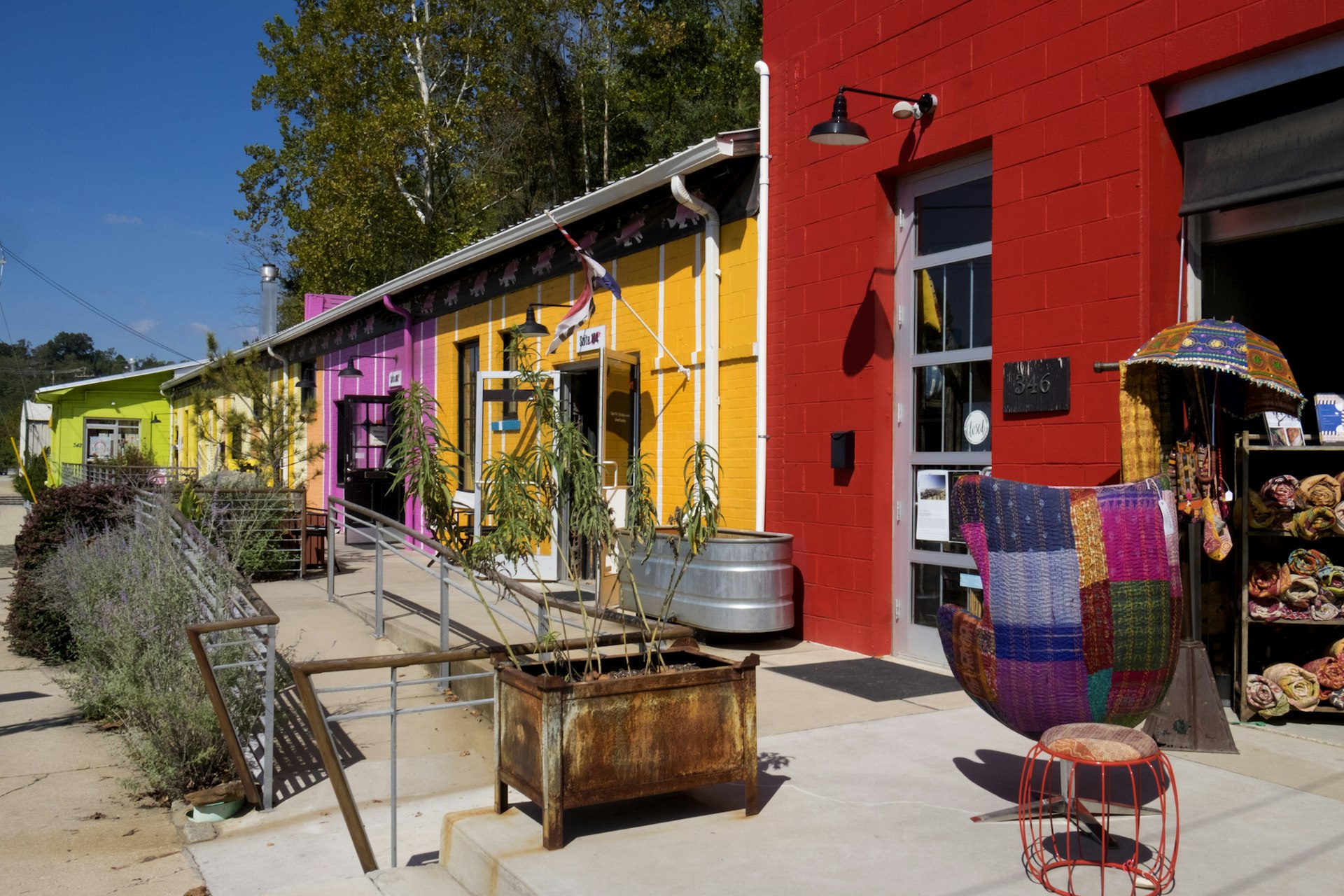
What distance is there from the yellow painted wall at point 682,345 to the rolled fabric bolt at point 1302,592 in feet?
13.6

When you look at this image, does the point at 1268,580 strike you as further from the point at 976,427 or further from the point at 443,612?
the point at 443,612

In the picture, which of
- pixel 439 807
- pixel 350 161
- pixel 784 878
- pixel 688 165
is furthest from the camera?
pixel 350 161

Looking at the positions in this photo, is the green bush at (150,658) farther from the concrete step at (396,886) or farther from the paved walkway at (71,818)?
the concrete step at (396,886)

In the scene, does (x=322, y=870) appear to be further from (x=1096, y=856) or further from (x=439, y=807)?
(x=1096, y=856)

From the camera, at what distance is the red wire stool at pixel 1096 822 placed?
3.21 meters

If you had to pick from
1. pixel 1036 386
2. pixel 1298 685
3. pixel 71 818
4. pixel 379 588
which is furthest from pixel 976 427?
pixel 71 818

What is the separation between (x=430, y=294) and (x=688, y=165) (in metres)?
7.70

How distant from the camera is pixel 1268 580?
5434mm

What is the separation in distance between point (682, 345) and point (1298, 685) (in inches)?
→ 225

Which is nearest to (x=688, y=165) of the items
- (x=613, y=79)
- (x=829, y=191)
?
(x=829, y=191)

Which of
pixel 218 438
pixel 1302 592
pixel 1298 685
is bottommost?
pixel 1298 685

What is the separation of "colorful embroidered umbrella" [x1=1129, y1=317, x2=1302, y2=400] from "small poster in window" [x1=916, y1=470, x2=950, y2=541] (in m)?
2.41

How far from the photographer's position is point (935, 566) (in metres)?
7.32

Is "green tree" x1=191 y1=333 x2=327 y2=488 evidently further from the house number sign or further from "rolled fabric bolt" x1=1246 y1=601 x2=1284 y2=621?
"rolled fabric bolt" x1=1246 y1=601 x2=1284 y2=621
